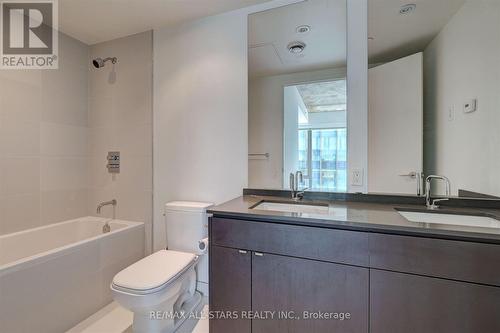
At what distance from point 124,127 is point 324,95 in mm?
1883

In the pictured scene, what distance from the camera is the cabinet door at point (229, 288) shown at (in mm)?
1256

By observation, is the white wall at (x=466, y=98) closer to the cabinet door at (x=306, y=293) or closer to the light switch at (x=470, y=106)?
the light switch at (x=470, y=106)

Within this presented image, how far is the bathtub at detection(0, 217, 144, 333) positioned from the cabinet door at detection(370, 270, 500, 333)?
1887 millimetres

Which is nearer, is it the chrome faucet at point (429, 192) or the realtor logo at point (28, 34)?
the chrome faucet at point (429, 192)

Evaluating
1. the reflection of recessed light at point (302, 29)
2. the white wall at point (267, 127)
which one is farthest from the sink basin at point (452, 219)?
the reflection of recessed light at point (302, 29)

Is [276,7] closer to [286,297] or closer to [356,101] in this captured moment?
[356,101]

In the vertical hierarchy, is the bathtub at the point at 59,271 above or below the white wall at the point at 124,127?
below

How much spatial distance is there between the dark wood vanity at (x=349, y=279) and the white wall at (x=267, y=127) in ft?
2.15

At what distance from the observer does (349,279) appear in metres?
1.07

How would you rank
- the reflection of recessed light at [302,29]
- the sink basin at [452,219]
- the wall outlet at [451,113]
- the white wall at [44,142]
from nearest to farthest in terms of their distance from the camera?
the sink basin at [452,219]
the wall outlet at [451,113]
the reflection of recessed light at [302,29]
the white wall at [44,142]

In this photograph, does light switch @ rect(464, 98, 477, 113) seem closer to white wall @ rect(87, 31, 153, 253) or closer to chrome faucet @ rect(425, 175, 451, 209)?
chrome faucet @ rect(425, 175, 451, 209)

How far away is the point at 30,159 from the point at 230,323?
6.90 feet

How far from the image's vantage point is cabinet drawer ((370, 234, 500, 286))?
0.88 metres

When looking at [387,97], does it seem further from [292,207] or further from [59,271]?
[59,271]
